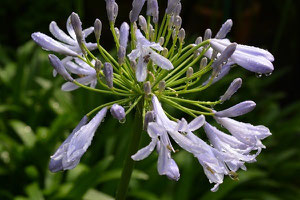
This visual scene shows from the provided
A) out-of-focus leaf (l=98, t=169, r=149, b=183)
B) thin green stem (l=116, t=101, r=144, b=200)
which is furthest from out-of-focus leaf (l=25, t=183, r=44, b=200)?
thin green stem (l=116, t=101, r=144, b=200)

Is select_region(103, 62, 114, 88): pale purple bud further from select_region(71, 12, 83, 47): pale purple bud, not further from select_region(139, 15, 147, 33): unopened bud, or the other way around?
select_region(139, 15, 147, 33): unopened bud

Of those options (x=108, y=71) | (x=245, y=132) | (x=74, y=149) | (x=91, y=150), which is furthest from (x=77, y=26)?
(x=91, y=150)

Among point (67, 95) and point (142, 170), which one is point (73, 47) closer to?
point (142, 170)

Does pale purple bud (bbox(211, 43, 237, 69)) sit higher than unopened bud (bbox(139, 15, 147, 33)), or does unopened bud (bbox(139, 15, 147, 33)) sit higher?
unopened bud (bbox(139, 15, 147, 33))

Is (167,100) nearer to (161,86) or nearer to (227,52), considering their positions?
(161,86)

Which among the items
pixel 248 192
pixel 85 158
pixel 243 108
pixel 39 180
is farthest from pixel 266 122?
pixel 243 108

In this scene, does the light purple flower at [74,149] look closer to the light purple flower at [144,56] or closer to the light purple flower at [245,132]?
the light purple flower at [144,56]
